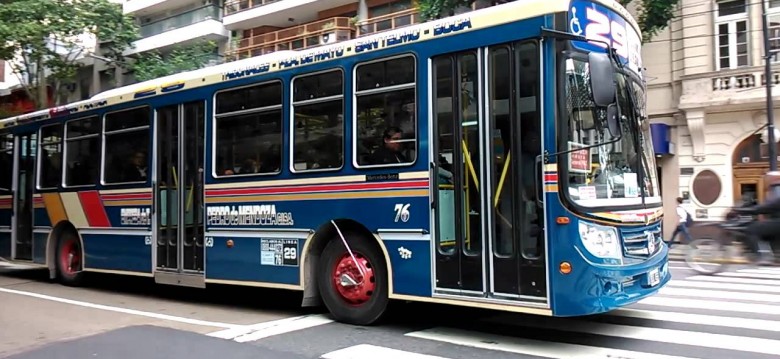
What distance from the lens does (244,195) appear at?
825 cm

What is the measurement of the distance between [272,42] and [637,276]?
77.7 feet

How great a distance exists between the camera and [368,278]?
707 centimetres

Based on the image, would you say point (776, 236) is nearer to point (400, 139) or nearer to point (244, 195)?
point (400, 139)

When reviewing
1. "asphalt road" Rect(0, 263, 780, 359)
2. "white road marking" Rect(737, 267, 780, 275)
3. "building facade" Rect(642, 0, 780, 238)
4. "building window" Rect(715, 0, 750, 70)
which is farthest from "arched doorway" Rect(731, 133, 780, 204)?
"asphalt road" Rect(0, 263, 780, 359)

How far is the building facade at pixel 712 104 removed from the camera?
18.8 m

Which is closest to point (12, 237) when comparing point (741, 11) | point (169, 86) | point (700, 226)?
point (169, 86)

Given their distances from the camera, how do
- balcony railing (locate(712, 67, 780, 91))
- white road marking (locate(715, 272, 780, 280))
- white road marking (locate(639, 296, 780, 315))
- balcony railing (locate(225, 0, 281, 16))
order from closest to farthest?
white road marking (locate(639, 296, 780, 315))
white road marking (locate(715, 272, 780, 280))
balcony railing (locate(712, 67, 780, 91))
balcony railing (locate(225, 0, 281, 16))

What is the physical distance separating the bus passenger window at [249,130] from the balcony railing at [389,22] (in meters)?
15.8

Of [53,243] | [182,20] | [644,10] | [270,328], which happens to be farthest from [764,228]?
[182,20]

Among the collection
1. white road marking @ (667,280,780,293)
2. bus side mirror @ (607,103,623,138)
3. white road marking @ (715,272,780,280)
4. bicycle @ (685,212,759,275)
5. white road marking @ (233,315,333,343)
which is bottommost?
white road marking @ (715,272,780,280)

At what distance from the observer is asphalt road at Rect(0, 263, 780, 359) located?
19.8 ft

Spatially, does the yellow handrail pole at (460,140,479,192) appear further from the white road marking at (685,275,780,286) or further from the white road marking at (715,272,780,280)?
the white road marking at (715,272,780,280)

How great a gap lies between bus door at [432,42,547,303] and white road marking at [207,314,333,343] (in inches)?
71.4

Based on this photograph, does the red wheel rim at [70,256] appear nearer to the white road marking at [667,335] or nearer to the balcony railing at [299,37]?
the white road marking at [667,335]
